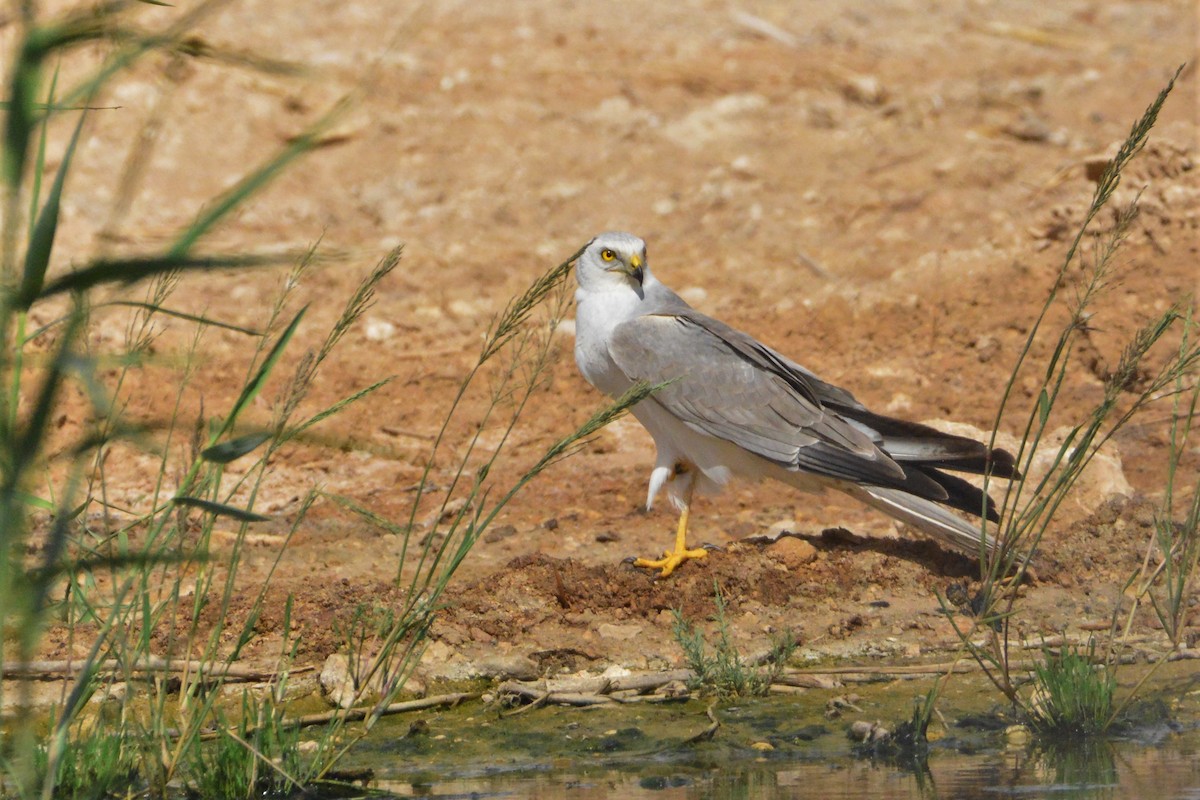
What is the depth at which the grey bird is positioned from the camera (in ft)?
17.6

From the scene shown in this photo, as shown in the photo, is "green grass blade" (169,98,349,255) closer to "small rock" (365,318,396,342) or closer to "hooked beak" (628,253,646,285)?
"hooked beak" (628,253,646,285)

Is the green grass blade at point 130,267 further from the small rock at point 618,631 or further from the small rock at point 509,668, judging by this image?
the small rock at point 618,631

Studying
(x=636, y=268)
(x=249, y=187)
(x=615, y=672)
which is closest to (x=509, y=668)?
(x=615, y=672)

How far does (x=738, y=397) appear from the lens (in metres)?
5.85

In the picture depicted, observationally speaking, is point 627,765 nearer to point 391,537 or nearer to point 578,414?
point 391,537

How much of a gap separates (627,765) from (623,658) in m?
0.92

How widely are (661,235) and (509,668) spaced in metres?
5.24

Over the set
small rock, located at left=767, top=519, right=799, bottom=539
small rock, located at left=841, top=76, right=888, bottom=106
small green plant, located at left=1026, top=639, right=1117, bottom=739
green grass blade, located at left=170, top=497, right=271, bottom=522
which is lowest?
small green plant, located at left=1026, top=639, right=1117, bottom=739

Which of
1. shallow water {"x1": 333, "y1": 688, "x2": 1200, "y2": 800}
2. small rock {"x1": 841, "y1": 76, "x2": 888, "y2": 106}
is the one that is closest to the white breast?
shallow water {"x1": 333, "y1": 688, "x2": 1200, "y2": 800}

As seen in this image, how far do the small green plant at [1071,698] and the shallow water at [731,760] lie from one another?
0.06 m

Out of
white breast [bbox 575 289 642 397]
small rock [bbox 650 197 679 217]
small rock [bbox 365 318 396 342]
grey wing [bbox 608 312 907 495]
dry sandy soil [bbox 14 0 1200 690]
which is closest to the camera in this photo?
dry sandy soil [bbox 14 0 1200 690]

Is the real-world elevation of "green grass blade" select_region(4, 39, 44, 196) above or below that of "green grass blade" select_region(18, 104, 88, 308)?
above

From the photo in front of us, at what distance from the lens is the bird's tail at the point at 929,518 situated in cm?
529

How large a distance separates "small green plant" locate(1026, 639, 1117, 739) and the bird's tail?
1.15 meters
